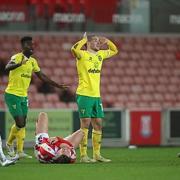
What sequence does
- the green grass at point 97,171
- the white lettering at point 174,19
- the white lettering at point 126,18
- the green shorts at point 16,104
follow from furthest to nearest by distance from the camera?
the white lettering at point 174,19 < the white lettering at point 126,18 < the green shorts at point 16,104 < the green grass at point 97,171

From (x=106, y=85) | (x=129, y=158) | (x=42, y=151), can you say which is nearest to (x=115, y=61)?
(x=106, y=85)

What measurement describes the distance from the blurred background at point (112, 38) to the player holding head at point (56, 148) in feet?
32.2

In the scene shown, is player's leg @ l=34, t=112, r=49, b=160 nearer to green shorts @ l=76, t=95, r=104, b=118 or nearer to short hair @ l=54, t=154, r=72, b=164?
short hair @ l=54, t=154, r=72, b=164

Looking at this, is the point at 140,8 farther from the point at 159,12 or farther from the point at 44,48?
the point at 44,48

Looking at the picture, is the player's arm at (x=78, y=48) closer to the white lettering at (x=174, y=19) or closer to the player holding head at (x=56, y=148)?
the player holding head at (x=56, y=148)

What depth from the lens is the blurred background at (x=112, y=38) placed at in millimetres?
22578

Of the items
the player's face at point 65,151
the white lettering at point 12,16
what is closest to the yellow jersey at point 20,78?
the player's face at point 65,151

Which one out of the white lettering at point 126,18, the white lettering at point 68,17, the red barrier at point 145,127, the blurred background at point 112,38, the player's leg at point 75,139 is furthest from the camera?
the white lettering at point 126,18

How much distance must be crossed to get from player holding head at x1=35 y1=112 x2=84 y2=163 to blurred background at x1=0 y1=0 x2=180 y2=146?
9822 mm

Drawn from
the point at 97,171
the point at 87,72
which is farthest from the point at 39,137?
the point at 97,171

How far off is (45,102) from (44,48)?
7.75 ft

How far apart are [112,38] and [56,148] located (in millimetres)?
13179

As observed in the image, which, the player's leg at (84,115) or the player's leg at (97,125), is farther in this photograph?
the player's leg at (97,125)

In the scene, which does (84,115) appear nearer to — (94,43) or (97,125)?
(97,125)
